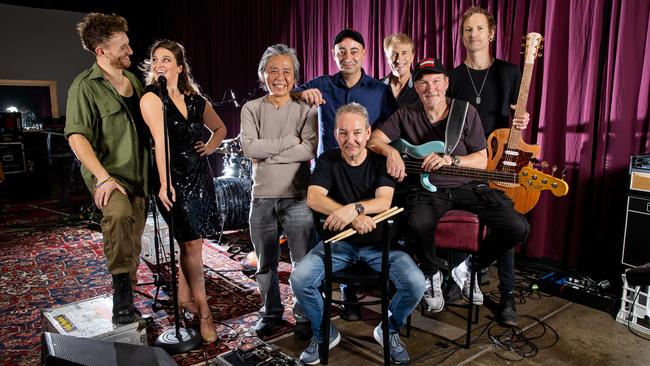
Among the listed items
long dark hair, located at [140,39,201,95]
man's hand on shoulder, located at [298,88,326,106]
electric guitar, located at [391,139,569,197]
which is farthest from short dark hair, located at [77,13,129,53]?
electric guitar, located at [391,139,569,197]

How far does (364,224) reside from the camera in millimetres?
2445

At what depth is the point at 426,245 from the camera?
282 centimetres

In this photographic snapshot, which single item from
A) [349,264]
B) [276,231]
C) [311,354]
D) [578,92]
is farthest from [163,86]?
[578,92]

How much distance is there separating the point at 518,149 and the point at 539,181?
0.28m

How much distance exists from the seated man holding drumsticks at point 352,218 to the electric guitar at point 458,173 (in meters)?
0.27

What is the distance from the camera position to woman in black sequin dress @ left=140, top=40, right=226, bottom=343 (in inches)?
98.1

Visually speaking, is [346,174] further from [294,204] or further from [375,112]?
[375,112]

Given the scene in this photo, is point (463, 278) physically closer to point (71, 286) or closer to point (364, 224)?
point (364, 224)

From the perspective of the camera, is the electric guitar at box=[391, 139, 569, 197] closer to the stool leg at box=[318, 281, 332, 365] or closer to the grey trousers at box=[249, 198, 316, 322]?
the grey trousers at box=[249, 198, 316, 322]

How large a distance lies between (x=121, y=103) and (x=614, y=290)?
3.58 meters

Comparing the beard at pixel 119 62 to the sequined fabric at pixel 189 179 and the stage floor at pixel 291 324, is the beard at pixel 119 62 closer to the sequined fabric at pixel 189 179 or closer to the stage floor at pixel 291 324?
the sequined fabric at pixel 189 179

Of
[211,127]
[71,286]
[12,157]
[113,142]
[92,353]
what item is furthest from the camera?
[12,157]

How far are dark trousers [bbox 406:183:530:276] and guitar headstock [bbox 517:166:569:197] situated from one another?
0.19m

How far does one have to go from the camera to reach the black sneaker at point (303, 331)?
2.86 metres
